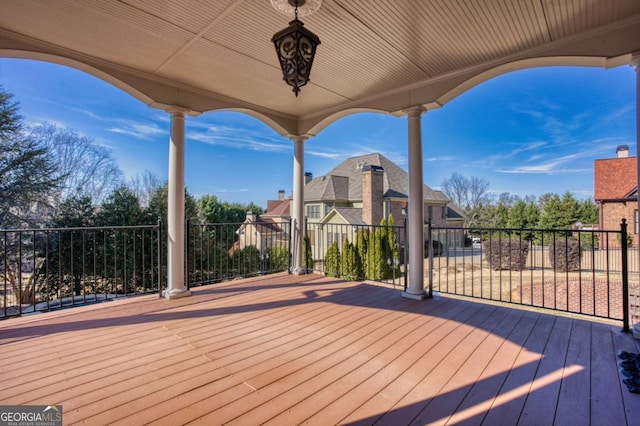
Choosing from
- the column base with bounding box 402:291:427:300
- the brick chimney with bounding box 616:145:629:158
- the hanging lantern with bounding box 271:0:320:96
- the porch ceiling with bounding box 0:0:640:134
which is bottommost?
the column base with bounding box 402:291:427:300

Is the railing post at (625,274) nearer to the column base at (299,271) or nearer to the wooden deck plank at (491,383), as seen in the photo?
the wooden deck plank at (491,383)

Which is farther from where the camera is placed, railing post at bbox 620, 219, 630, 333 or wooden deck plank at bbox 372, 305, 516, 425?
railing post at bbox 620, 219, 630, 333

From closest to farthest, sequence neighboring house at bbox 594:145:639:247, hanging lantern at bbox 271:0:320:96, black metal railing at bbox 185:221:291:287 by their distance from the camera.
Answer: hanging lantern at bbox 271:0:320:96 < black metal railing at bbox 185:221:291:287 < neighboring house at bbox 594:145:639:247

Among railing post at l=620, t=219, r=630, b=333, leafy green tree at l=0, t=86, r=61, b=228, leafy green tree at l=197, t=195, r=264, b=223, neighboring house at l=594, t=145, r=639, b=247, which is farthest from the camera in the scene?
leafy green tree at l=197, t=195, r=264, b=223

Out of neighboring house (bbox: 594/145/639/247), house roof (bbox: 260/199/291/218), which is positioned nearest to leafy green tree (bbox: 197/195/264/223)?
house roof (bbox: 260/199/291/218)

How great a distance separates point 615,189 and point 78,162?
2252cm

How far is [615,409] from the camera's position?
1.61m

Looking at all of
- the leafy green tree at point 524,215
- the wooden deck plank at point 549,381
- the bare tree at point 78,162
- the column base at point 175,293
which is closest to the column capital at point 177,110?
the column base at point 175,293

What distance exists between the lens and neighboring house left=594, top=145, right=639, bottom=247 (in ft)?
41.9

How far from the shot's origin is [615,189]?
43.2 ft

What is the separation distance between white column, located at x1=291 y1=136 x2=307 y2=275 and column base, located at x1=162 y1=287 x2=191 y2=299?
6.20 feet

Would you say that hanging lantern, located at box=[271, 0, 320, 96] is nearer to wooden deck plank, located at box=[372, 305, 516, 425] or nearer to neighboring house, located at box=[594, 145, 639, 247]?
wooden deck plank, located at box=[372, 305, 516, 425]

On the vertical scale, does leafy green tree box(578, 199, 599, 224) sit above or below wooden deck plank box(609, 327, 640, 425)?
above

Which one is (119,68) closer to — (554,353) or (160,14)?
(160,14)
